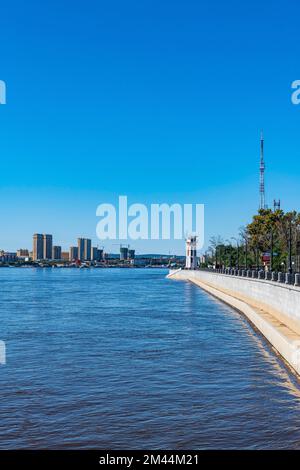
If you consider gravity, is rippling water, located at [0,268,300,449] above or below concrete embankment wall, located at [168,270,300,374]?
below

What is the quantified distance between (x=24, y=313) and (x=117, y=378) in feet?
94.4

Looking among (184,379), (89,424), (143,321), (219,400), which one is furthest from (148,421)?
(143,321)

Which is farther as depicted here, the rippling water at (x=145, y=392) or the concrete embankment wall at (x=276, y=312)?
the concrete embankment wall at (x=276, y=312)

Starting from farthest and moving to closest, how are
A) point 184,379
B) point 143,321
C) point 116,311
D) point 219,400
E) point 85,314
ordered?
point 116,311, point 85,314, point 143,321, point 184,379, point 219,400

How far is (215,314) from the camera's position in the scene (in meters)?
48.0

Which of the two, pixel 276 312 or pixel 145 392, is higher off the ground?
pixel 276 312

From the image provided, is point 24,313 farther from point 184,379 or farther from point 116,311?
point 184,379

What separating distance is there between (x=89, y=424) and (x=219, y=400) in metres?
4.07

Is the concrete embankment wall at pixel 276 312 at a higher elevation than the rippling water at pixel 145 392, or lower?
higher

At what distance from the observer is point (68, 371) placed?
69.1ft

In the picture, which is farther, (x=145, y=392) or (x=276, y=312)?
(x=276, y=312)

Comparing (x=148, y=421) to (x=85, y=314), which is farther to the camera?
(x=85, y=314)

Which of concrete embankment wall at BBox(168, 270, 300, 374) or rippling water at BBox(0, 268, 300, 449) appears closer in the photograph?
rippling water at BBox(0, 268, 300, 449)
